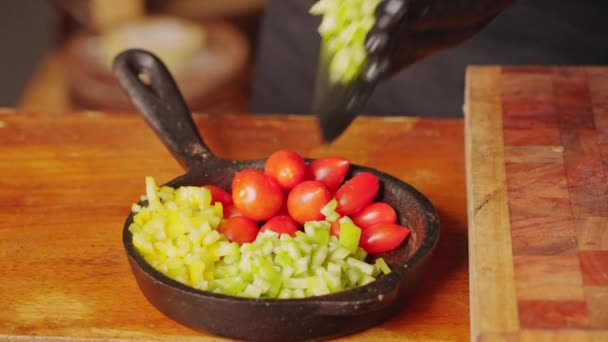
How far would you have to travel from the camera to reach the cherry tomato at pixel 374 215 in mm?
1202

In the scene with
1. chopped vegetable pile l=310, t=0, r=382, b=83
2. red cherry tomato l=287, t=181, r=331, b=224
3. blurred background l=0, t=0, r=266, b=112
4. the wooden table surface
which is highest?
chopped vegetable pile l=310, t=0, r=382, b=83

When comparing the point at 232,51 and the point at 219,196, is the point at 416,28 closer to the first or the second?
the point at 219,196

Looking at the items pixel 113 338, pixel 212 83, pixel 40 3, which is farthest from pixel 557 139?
pixel 40 3

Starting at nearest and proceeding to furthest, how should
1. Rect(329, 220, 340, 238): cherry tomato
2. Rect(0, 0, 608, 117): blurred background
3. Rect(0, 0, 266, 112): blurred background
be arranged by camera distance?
Rect(329, 220, 340, 238): cherry tomato, Rect(0, 0, 608, 117): blurred background, Rect(0, 0, 266, 112): blurred background

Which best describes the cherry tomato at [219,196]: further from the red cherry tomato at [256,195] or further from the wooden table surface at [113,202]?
the wooden table surface at [113,202]

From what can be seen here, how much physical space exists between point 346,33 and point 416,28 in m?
0.10

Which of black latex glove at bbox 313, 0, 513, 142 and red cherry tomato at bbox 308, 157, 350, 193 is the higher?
black latex glove at bbox 313, 0, 513, 142

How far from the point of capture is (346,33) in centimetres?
112

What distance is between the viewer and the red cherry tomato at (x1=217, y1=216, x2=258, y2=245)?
3.90ft

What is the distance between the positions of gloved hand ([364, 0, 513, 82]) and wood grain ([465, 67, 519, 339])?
0.60 ft

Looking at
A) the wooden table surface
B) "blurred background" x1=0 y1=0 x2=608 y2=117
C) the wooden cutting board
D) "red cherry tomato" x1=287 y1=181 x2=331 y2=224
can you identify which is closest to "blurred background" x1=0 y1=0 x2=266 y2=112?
"blurred background" x1=0 y1=0 x2=608 y2=117

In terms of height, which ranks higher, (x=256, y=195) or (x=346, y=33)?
(x=346, y=33)

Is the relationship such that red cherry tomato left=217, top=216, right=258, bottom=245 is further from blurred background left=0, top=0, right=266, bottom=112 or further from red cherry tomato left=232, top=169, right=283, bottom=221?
blurred background left=0, top=0, right=266, bottom=112

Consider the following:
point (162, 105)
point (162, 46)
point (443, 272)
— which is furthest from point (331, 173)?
point (162, 46)
